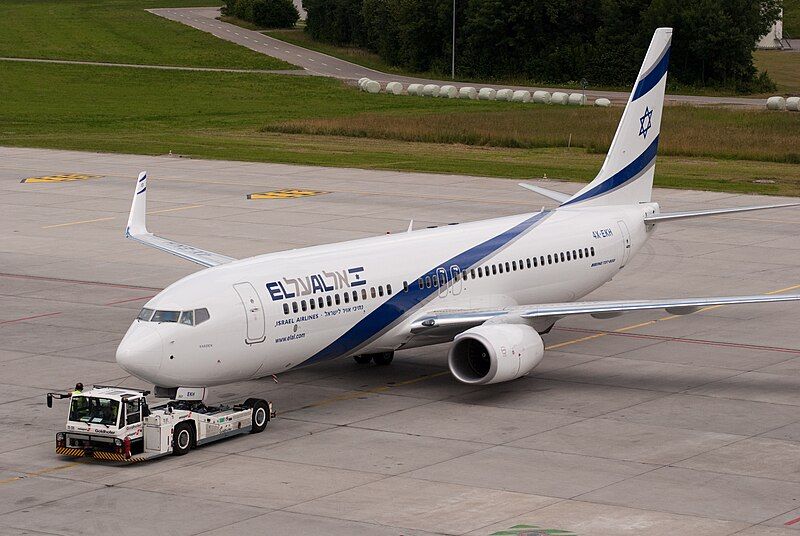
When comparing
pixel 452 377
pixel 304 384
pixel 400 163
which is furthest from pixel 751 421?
pixel 400 163

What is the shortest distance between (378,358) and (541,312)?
4.95 meters

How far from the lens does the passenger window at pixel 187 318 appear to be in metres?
31.9

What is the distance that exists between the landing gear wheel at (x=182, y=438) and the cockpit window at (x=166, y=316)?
2.55 meters

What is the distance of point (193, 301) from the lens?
32250 mm

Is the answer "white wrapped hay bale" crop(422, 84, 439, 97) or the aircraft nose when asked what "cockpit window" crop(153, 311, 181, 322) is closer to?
the aircraft nose

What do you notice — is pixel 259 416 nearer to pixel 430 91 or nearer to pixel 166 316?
pixel 166 316

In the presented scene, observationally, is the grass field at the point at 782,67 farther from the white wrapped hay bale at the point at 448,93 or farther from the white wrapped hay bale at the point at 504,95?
the white wrapped hay bale at the point at 448,93

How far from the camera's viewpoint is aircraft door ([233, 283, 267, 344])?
32.7 meters

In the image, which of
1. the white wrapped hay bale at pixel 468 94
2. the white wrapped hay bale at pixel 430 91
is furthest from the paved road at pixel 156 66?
the white wrapped hay bale at pixel 468 94

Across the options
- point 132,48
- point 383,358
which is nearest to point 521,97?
point 132,48

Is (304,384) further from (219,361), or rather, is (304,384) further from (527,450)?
(527,450)

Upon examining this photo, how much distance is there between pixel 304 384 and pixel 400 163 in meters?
48.6

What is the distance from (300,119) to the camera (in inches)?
4464

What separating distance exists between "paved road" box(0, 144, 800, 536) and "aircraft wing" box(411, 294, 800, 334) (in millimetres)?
1659
